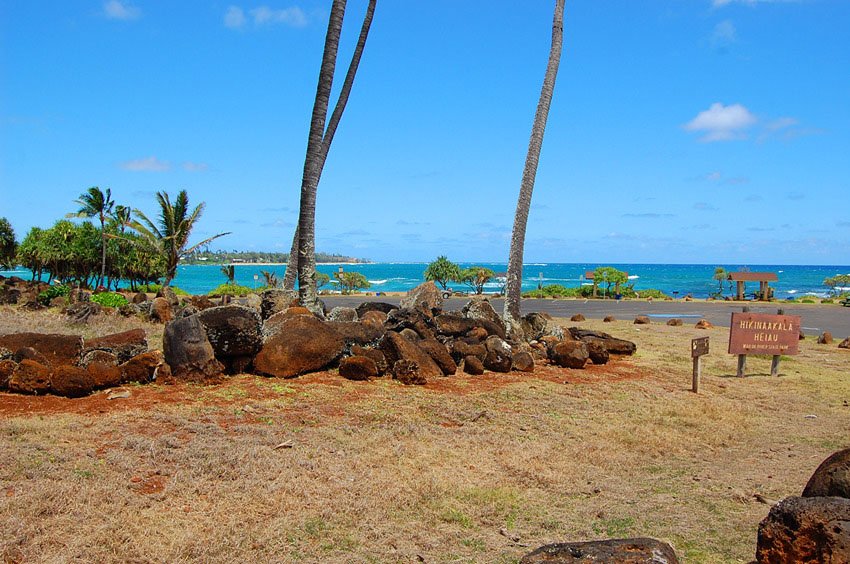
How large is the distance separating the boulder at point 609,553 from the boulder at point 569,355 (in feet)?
33.0

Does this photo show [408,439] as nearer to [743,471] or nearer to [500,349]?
A: [743,471]

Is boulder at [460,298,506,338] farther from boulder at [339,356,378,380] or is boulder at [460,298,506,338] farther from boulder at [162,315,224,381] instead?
boulder at [162,315,224,381]

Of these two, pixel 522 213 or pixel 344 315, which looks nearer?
pixel 344 315

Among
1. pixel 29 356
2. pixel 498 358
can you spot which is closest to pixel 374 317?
pixel 498 358

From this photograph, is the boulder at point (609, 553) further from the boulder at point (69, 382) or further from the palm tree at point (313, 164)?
the palm tree at point (313, 164)

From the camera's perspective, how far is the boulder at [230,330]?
33.1ft

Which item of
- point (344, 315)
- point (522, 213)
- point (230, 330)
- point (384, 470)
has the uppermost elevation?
point (522, 213)

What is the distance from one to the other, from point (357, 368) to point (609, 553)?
24.4 ft

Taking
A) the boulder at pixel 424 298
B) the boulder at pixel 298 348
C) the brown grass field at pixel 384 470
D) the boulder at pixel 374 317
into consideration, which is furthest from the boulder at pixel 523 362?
the boulder at pixel 424 298

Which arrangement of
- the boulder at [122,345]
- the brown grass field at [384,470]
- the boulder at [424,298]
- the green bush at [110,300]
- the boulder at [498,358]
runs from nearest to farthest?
the brown grass field at [384,470], the boulder at [122,345], the boulder at [498,358], the boulder at [424,298], the green bush at [110,300]

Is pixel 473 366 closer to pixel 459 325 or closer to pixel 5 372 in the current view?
pixel 459 325

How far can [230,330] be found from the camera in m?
10.1

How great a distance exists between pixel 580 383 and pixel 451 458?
5.38m

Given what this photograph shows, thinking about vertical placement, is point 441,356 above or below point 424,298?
below
